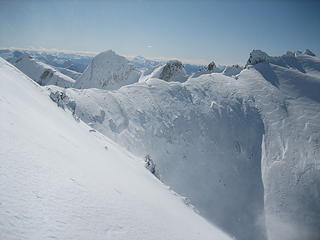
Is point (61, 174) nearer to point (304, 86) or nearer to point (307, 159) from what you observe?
point (307, 159)

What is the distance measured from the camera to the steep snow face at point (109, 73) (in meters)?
104

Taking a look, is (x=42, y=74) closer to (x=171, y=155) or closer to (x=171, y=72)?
(x=171, y=72)

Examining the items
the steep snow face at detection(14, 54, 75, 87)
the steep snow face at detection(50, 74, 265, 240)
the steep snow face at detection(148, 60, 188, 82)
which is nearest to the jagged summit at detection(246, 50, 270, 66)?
the steep snow face at detection(50, 74, 265, 240)

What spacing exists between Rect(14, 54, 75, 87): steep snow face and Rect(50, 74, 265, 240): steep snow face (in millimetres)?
121861

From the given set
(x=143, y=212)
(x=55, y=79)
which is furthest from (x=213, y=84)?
(x=55, y=79)

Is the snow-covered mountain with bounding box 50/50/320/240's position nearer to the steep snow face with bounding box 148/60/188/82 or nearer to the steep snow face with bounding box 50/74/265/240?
the steep snow face with bounding box 50/74/265/240

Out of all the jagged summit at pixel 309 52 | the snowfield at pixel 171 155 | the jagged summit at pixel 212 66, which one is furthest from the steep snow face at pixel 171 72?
the jagged summit at pixel 309 52

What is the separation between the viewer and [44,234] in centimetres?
386

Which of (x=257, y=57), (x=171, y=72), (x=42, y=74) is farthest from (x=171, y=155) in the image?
(x=42, y=74)

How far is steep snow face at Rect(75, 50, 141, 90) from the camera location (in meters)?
104

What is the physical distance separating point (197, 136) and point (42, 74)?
514 ft

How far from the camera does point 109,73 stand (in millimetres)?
113062

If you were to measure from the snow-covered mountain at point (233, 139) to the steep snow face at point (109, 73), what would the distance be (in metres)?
57.8

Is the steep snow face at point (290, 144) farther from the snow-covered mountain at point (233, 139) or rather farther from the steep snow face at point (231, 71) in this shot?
the steep snow face at point (231, 71)
